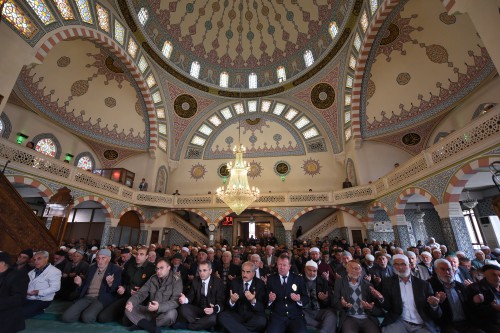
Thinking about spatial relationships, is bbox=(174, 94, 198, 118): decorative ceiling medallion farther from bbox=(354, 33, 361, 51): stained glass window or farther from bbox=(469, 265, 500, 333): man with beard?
bbox=(469, 265, 500, 333): man with beard

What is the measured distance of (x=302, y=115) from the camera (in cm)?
1467

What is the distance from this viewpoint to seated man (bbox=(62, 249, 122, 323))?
3154 mm

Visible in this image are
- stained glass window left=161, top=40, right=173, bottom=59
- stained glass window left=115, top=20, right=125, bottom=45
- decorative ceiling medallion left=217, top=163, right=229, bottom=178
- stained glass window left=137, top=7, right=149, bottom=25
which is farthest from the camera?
→ decorative ceiling medallion left=217, top=163, right=229, bottom=178

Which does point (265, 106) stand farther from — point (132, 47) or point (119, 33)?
point (119, 33)

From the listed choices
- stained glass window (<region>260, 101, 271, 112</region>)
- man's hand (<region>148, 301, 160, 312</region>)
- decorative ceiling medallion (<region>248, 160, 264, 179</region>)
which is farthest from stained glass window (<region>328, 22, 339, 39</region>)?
man's hand (<region>148, 301, 160, 312</region>)

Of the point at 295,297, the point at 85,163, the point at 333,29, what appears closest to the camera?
the point at 295,297

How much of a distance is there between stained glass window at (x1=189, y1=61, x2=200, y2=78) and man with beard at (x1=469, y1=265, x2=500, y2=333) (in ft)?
47.8

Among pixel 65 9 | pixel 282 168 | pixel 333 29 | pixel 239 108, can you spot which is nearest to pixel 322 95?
pixel 333 29

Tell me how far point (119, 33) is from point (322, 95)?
10.7m

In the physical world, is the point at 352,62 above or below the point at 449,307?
above

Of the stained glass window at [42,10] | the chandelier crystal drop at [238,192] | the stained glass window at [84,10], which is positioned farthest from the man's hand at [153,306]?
the stained glass window at [84,10]

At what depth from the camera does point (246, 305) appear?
10.4 ft

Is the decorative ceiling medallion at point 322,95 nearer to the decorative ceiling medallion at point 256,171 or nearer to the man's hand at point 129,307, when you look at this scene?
the decorative ceiling medallion at point 256,171

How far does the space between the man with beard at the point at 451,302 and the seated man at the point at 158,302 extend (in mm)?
3215
